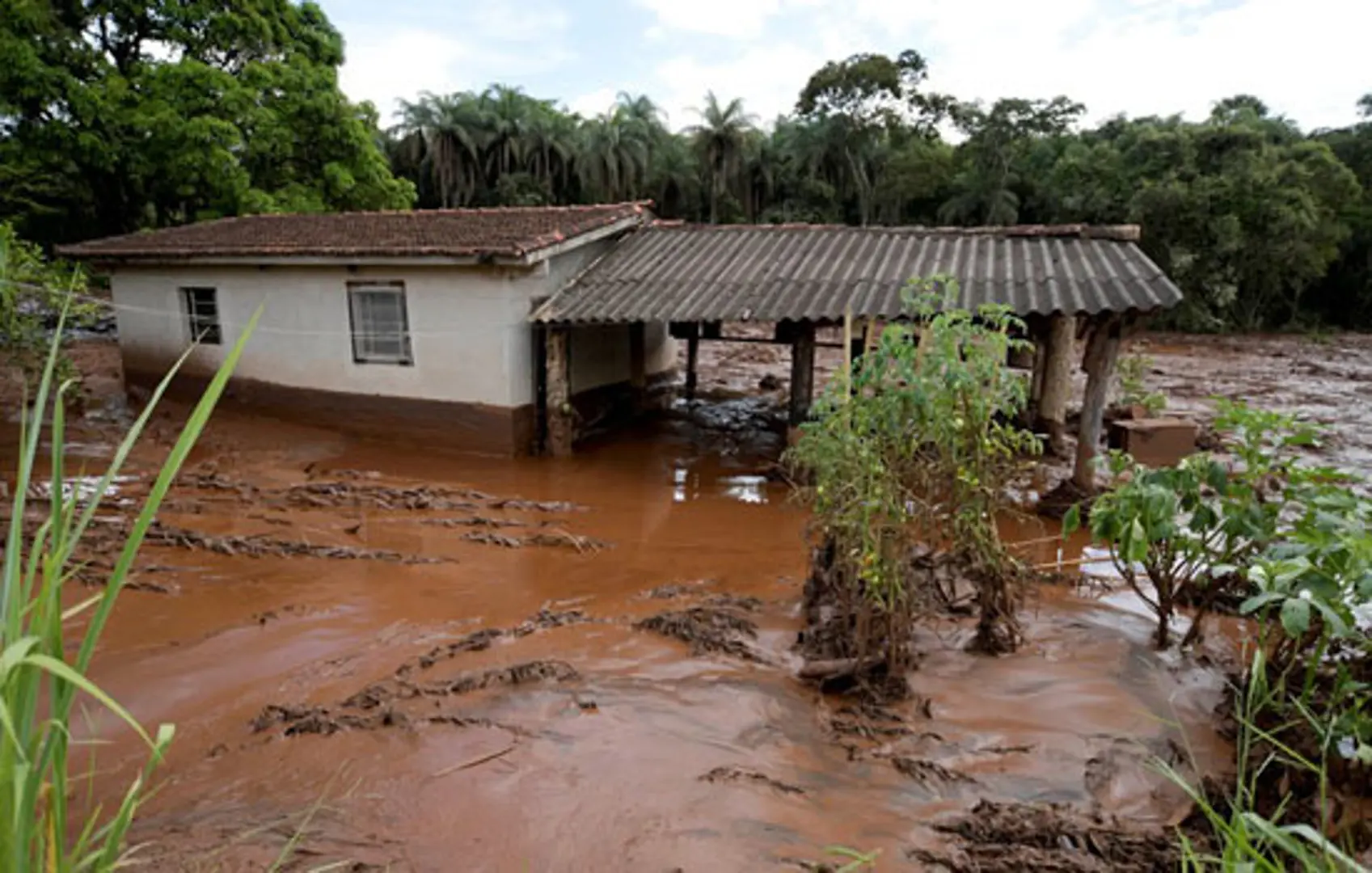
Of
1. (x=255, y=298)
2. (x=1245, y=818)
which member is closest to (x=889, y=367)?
(x=1245, y=818)

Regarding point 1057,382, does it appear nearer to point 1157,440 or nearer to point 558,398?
point 1157,440

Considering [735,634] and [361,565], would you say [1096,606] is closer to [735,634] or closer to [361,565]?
[735,634]

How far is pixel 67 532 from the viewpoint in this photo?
1206 millimetres

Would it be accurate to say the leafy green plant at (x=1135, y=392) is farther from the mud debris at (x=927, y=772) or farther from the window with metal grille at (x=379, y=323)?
the window with metal grille at (x=379, y=323)

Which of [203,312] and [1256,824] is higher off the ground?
[203,312]

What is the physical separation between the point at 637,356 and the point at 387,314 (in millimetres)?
4081

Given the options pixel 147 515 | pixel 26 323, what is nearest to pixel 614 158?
pixel 26 323

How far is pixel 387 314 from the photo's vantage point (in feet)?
35.2

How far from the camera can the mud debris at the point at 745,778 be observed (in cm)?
355

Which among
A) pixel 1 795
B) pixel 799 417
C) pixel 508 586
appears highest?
pixel 1 795

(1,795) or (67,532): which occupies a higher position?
(67,532)

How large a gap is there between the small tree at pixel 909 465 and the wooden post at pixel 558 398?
5837 mm

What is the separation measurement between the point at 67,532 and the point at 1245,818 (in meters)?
2.15

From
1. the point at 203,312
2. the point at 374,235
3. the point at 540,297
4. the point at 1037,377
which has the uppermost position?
the point at 374,235
